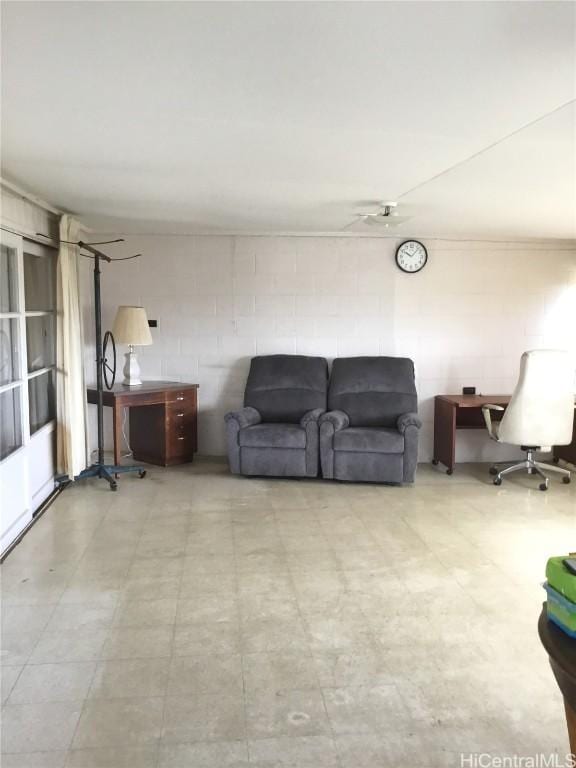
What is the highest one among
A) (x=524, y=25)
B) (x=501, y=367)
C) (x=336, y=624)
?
(x=524, y=25)

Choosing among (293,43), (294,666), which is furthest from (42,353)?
(293,43)

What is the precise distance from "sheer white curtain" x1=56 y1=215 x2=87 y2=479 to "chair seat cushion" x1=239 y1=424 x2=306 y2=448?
1.36m

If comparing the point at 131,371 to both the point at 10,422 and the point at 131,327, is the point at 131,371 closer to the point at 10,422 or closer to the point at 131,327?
the point at 131,327

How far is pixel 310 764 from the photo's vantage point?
204 cm

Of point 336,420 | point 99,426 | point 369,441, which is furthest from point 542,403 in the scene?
A: point 99,426

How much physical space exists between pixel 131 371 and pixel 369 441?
227 centimetres

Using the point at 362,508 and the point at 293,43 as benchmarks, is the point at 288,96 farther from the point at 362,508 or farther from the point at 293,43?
the point at 362,508

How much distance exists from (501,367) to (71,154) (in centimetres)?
464

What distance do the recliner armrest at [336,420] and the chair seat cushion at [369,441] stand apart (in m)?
0.06

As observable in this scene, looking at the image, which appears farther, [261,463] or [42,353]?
[261,463]

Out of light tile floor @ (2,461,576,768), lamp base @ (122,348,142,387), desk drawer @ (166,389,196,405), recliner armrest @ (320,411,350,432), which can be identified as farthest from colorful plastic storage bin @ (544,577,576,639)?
lamp base @ (122,348,142,387)

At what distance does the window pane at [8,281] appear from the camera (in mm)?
4035

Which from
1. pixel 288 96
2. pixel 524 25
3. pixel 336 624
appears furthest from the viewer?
pixel 336 624

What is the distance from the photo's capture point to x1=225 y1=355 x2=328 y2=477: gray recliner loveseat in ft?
17.8
